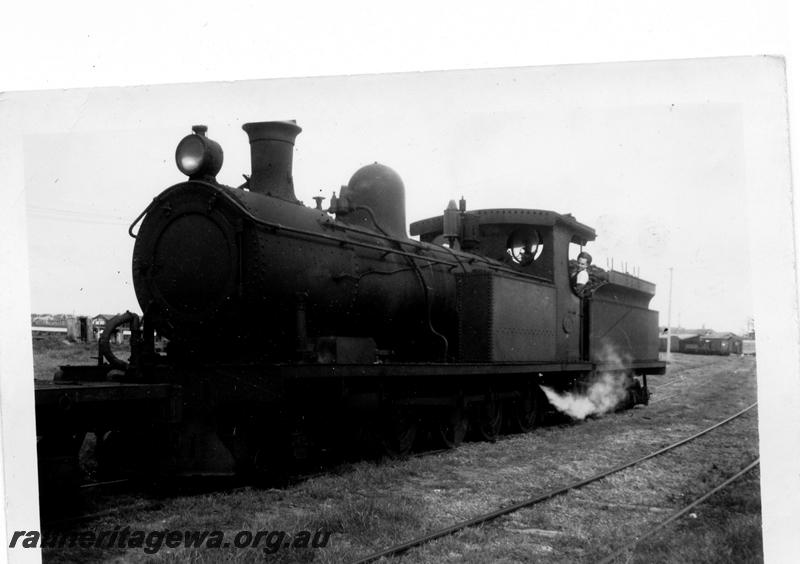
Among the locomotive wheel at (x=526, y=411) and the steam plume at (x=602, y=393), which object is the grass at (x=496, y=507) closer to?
the locomotive wheel at (x=526, y=411)

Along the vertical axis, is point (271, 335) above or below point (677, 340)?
above

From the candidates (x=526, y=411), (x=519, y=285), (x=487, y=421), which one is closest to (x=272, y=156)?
(x=519, y=285)

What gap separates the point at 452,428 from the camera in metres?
8.77

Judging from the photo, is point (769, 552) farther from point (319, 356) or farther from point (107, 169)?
point (107, 169)

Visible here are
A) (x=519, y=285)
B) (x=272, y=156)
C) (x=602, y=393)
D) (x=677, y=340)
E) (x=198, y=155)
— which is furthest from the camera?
(x=677, y=340)

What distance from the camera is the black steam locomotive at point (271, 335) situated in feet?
19.5

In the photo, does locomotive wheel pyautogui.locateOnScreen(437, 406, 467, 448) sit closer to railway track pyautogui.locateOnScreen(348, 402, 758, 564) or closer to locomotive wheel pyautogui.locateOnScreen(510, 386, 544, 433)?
locomotive wheel pyautogui.locateOnScreen(510, 386, 544, 433)

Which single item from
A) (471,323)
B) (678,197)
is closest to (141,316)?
(471,323)

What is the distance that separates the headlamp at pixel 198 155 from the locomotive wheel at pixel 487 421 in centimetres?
492

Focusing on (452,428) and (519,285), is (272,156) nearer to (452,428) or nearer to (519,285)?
(452,428)

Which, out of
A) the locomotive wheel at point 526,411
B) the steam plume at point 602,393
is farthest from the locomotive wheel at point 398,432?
the steam plume at point 602,393

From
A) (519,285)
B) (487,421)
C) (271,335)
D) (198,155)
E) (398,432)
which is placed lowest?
(487,421)

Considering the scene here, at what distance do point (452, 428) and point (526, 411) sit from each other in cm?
238

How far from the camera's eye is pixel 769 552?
4871mm
